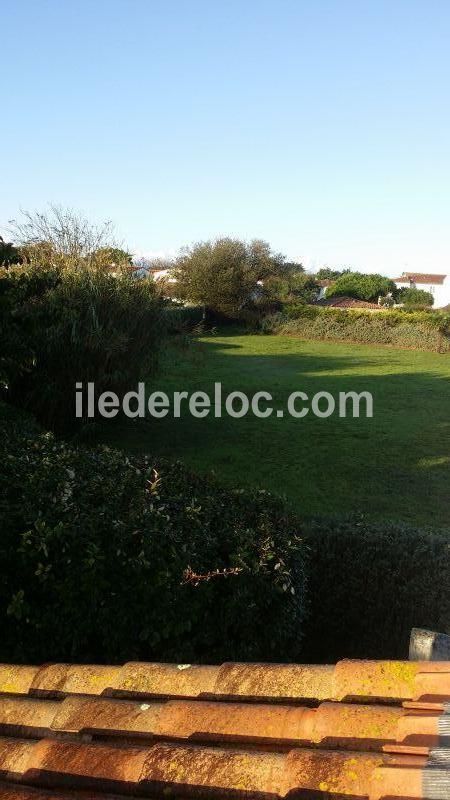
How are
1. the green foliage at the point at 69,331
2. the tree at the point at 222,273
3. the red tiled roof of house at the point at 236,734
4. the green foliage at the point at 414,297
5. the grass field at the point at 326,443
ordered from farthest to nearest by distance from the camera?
the green foliage at the point at 414,297
the tree at the point at 222,273
the green foliage at the point at 69,331
the grass field at the point at 326,443
the red tiled roof of house at the point at 236,734

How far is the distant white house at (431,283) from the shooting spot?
95.1 meters

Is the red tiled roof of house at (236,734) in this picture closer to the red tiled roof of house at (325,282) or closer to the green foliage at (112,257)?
the green foliage at (112,257)

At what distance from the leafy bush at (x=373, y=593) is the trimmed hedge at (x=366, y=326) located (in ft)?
93.3

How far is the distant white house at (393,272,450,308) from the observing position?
312ft

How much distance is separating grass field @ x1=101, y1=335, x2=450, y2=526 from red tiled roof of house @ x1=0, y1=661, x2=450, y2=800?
636 cm

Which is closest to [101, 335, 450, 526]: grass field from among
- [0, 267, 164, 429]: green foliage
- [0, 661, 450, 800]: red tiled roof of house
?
[0, 267, 164, 429]: green foliage

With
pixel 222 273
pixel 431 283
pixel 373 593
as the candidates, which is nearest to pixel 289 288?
pixel 222 273

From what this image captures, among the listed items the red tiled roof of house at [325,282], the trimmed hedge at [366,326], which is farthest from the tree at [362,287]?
the trimmed hedge at [366,326]

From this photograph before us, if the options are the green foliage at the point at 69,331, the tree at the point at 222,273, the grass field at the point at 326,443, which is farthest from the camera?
the tree at the point at 222,273

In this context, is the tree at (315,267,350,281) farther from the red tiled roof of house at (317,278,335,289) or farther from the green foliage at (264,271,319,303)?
the green foliage at (264,271,319,303)

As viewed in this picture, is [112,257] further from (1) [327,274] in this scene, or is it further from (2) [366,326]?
(1) [327,274]

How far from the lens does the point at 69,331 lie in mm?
11523

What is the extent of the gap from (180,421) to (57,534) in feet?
34.1

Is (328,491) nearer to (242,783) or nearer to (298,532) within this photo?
(298,532)
